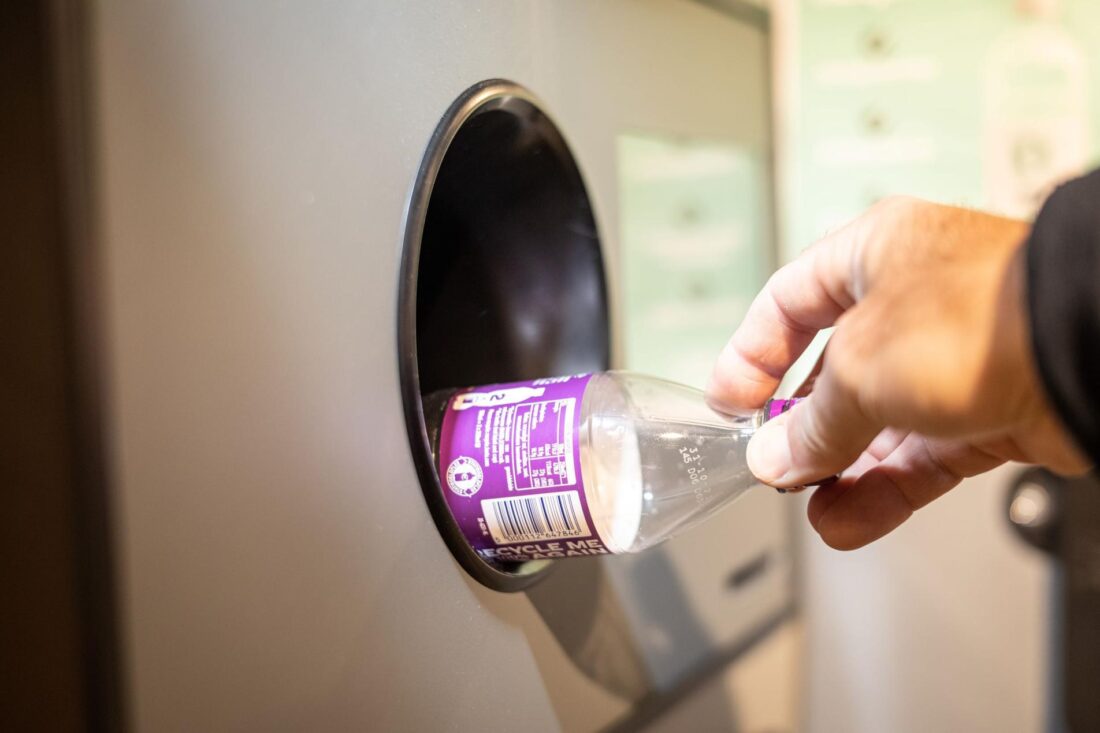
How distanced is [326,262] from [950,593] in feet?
3.06

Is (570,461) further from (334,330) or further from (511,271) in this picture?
(511,271)

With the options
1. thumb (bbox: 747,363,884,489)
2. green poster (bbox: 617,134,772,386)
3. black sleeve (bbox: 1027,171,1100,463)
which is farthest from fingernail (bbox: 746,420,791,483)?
green poster (bbox: 617,134,772,386)

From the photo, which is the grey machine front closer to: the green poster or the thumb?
the green poster

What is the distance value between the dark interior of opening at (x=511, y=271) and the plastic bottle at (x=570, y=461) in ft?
0.26

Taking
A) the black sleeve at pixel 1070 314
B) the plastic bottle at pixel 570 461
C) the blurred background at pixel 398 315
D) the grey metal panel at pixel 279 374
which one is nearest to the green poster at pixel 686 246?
the blurred background at pixel 398 315

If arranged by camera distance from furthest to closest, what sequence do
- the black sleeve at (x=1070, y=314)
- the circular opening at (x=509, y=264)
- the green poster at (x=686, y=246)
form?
the green poster at (x=686, y=246) → the circular opening at (x=509, y=264) → the black sleeve at (x=1070, y=314)

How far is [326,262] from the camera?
0.46m

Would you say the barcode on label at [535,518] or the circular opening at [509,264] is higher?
the circular opening at [509,264]

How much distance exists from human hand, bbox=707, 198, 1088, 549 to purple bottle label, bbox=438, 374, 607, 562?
105 millimetres

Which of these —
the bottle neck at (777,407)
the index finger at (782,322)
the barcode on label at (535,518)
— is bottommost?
the barcode on label at (535,518)

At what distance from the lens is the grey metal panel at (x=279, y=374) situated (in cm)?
37

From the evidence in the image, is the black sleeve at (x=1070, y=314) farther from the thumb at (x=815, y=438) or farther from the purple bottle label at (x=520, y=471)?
the purple bottle label at (x=520, y=471)

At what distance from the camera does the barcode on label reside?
20.6 inches

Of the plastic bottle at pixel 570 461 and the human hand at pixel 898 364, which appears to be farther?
the plastic bottle at pixel 570 461
